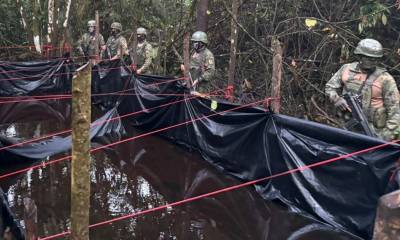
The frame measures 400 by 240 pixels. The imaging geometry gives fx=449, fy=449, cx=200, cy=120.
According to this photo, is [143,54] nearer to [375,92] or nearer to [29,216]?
[375,92]

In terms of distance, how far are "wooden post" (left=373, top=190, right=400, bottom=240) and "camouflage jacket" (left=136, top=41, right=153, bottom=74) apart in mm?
9405

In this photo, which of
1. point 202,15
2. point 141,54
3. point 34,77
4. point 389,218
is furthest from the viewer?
point 34,77

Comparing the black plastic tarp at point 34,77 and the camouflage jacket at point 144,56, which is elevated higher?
the camouflage jacket at point 144,56

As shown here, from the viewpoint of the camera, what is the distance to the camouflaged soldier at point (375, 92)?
527 cm

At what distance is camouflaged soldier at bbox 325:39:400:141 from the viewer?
527cm

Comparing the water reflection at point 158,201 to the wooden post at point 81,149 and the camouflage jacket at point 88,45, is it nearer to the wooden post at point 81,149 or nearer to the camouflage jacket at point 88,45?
the wooden post at point 81,149

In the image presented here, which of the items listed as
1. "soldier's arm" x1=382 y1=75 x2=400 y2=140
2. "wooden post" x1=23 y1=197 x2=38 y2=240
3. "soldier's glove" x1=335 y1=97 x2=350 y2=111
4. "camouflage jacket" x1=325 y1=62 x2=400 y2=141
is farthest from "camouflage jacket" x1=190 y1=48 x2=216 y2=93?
"wooden post" x1=23 y1=197 x2=38 y2=240

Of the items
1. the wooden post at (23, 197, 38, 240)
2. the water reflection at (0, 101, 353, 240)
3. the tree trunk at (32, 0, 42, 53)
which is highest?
the tree trunk at (32, 0, 42, 53)

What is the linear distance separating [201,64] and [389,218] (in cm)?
713

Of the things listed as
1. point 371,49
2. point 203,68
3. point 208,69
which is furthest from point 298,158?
point 203,68

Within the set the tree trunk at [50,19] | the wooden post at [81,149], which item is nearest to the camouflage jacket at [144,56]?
the tree trunk at [50,19]

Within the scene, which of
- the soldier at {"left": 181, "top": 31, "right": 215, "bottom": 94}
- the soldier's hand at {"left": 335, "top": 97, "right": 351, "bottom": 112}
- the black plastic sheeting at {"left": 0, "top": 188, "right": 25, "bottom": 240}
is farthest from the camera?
the soldier at {"left": 181, "top": 31, "right": 215, "bottom": 94}

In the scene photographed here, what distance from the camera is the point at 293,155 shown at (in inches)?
208

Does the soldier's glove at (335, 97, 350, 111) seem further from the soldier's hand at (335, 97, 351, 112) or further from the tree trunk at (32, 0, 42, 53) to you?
the tree trunk at (32, 0, 42, 53)
